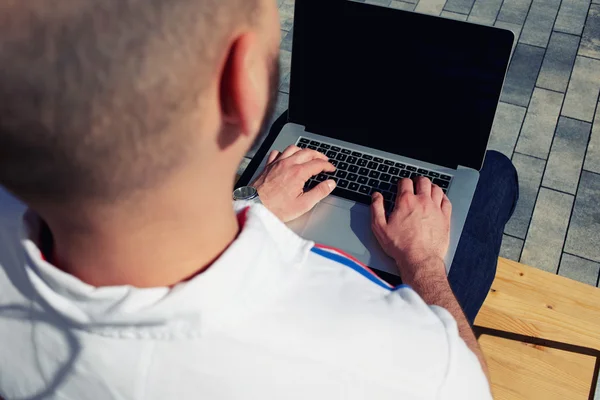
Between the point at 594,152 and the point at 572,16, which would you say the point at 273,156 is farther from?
the point at 572,16

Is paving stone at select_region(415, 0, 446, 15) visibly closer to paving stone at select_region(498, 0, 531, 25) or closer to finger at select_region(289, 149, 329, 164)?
paving stone at select_region(498, 0, 531, 25)

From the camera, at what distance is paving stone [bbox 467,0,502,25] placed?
142 inches

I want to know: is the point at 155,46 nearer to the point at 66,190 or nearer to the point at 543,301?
the point at 66,190

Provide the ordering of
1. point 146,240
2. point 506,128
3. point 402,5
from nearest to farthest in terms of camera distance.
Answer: point 146,240 → point 506,128 → point 402,5

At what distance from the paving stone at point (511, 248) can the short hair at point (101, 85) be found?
227 cm

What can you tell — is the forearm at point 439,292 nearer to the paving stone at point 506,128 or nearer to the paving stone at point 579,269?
the paving stone at point 579,269

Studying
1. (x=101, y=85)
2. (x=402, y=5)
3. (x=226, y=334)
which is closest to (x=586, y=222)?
(x=402, y=5)

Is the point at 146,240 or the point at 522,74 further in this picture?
the point at 522,74

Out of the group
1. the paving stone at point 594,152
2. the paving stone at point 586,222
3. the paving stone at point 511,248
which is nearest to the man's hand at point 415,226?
the paving stone at point 511,248

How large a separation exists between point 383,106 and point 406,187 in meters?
0.25

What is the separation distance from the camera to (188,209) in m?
0.71

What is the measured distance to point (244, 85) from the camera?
2.05 feet

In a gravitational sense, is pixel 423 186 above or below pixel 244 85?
below

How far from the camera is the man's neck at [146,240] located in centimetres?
69
